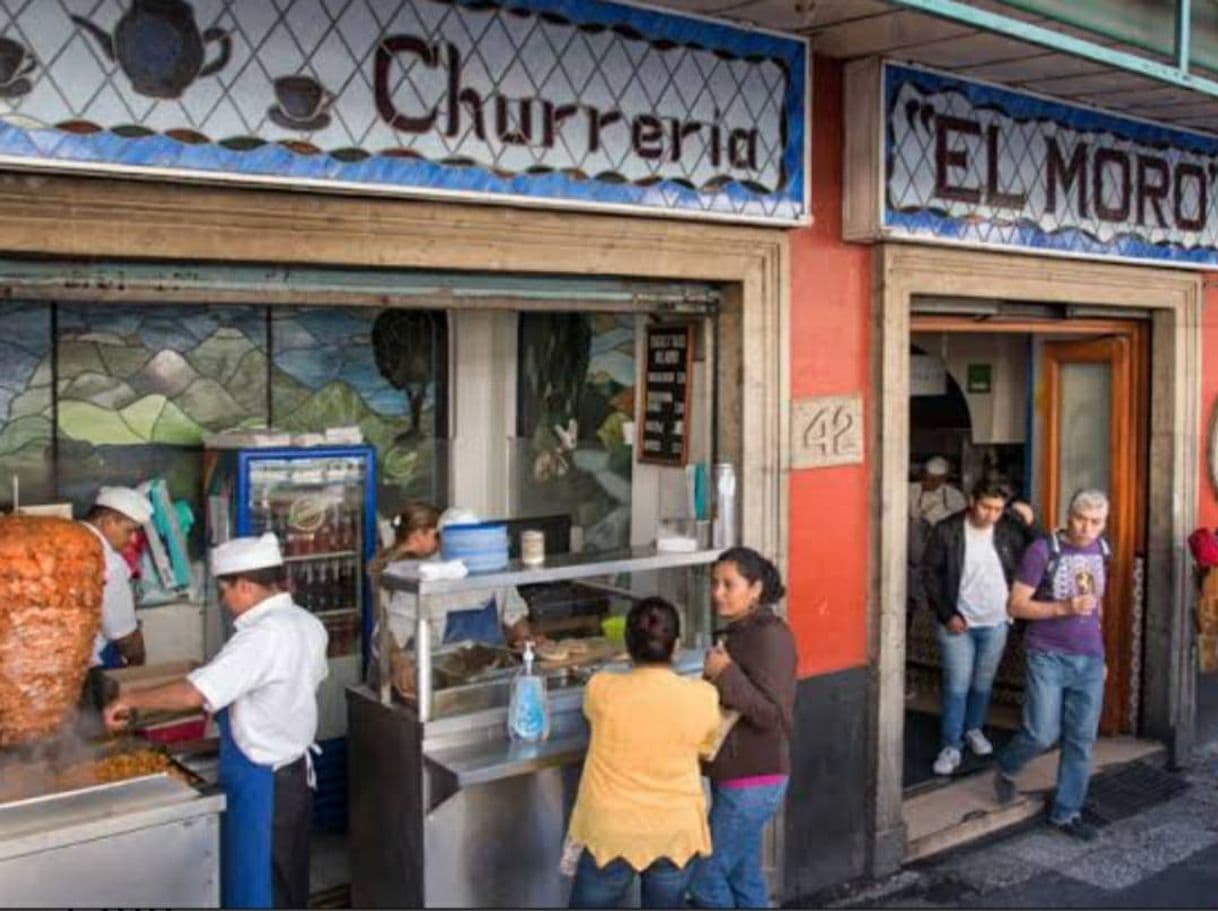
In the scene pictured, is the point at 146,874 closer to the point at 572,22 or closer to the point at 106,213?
the point at 106,213

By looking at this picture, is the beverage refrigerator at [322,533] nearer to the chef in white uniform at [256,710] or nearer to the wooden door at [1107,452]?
the chef in white uniform at [256,710]

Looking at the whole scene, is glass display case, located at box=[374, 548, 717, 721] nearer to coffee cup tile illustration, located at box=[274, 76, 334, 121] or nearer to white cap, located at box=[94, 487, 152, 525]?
white cap, located at box=[94, 487, 152, 525]

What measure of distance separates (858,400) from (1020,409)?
321 centimetres

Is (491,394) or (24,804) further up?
(491,394)

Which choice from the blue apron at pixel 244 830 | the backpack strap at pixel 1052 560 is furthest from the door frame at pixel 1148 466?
the blue apron at pixel 244 830

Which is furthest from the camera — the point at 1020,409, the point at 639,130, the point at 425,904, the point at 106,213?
the point at 1020,409

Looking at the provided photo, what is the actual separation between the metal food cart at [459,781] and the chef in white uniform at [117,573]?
4.51 feet

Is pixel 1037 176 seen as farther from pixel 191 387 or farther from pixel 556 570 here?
pixel 191 387

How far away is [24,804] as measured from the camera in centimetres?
427

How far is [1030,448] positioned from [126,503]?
19.1 ft

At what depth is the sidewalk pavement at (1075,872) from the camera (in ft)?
21.0

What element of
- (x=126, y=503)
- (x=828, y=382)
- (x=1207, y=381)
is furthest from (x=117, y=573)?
(x=1207, y=381)

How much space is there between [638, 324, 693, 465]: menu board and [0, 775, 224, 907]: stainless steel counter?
8.94 feet

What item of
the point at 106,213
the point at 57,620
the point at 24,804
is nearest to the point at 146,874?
the point at 24,804
